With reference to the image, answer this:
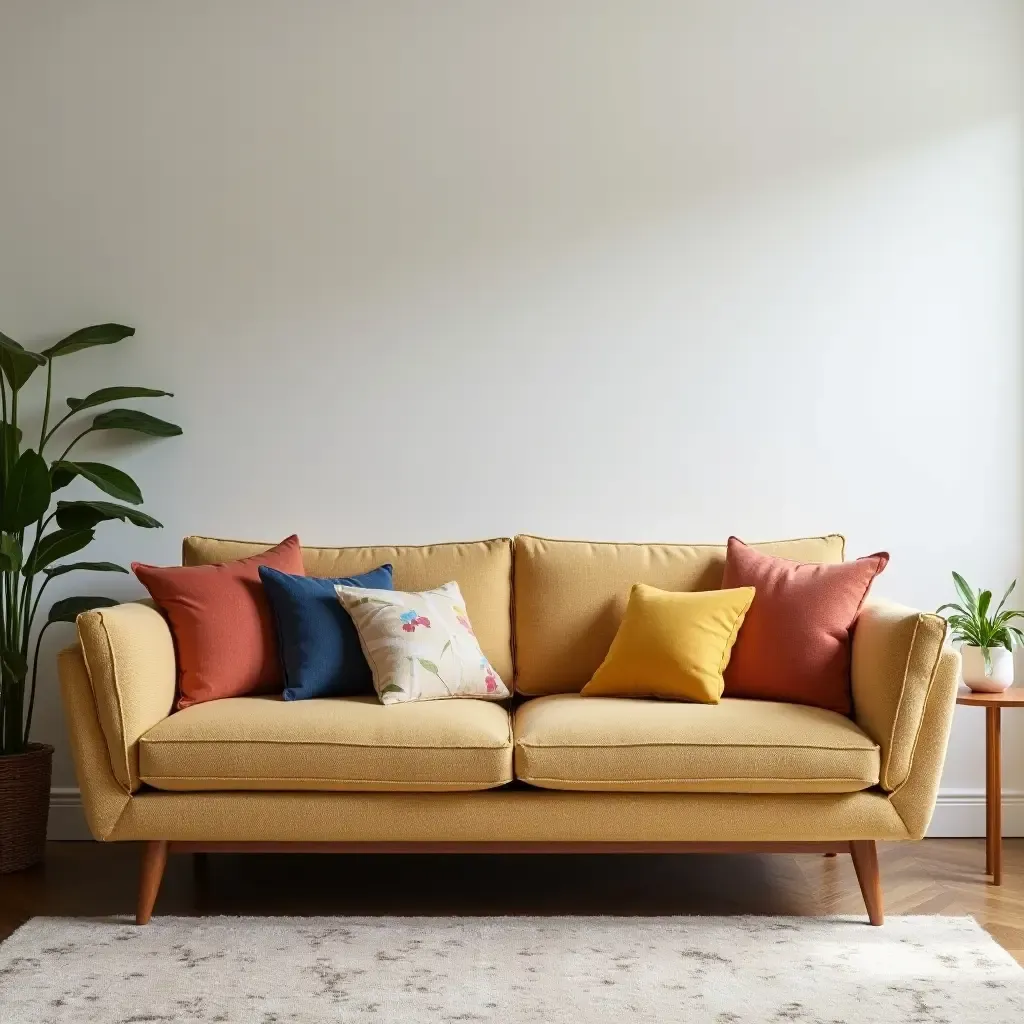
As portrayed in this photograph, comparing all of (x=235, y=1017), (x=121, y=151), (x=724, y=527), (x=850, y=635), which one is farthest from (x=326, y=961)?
(x=121, y=151)

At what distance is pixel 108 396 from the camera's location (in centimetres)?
348

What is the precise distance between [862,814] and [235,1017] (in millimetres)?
1480

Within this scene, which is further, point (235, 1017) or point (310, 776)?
point (310, 776)

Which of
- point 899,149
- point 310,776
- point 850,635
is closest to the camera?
point 310,776

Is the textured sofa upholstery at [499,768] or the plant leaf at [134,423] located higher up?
the plant leaf at [134,423]

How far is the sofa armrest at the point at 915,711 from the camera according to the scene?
104 inches

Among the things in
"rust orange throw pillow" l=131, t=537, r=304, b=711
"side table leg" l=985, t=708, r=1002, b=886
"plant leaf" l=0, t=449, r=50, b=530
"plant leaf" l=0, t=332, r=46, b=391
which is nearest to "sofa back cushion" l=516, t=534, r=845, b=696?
"side table leg" l=985, t=708, r=1002, b=886

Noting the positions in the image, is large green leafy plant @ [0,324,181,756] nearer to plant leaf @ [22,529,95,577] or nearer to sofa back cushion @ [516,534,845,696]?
plant leaf @ [22,529,95,577]

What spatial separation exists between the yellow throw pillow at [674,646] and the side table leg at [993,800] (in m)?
0.81

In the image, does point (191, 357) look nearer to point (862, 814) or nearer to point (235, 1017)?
point (235, 1017)

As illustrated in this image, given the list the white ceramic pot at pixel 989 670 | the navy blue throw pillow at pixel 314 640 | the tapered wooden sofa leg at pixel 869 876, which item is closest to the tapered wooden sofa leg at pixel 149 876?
the navy blue throw pillow at pixel 314 640

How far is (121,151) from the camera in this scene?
3.72 meters

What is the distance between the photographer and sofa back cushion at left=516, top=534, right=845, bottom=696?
329cm

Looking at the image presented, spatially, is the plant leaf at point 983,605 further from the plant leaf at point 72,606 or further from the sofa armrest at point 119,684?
the plant leaf at point 72,606
